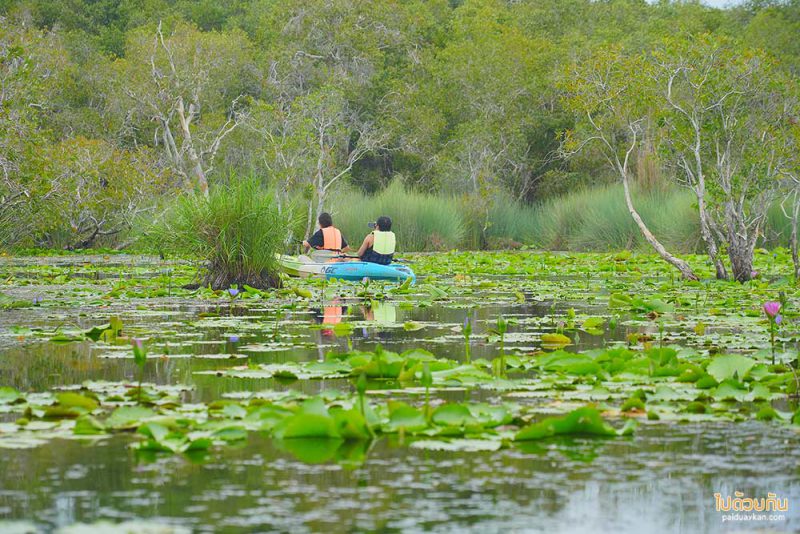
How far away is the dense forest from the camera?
95.0ft

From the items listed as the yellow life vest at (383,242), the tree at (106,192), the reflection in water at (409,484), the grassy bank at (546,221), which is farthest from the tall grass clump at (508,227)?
the reflection in water at (409,484)

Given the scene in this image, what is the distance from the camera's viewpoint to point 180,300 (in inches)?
456

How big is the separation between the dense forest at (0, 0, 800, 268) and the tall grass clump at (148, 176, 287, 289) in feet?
37.6

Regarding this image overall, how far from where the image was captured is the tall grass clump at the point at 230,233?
12.4 metres

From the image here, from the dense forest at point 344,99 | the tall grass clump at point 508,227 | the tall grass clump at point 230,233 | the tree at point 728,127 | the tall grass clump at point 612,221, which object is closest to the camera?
the tall grass clump at point 230,233

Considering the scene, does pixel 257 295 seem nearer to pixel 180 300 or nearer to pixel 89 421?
pixel 180 300

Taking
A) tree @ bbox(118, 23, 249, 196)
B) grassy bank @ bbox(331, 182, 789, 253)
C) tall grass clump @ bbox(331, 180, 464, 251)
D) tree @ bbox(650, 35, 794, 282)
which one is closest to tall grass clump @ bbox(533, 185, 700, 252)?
grassy bank @ bbox(331, 182, 789, 253)

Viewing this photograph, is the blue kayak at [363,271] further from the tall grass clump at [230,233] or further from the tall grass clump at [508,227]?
the tall grass clump at [508,227]

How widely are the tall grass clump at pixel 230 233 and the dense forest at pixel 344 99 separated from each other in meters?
11.5

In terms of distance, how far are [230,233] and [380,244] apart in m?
3.26

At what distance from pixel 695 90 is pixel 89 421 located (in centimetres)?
1163

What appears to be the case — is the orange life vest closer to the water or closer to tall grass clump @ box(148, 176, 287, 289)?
tall grass clump @ box(148, 176, 287, 289)

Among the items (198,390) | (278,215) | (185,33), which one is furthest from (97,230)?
(198,390)

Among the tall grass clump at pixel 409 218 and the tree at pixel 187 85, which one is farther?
the tree at pixel 187 85
